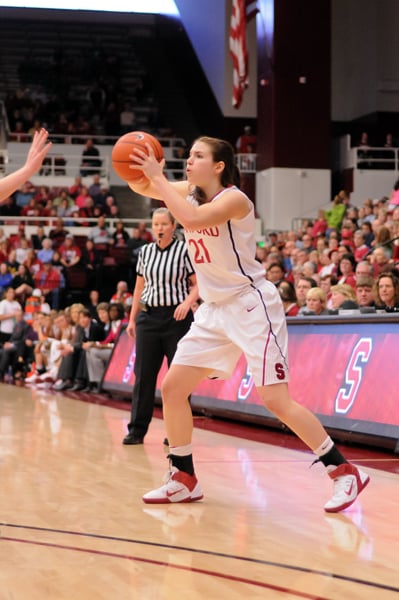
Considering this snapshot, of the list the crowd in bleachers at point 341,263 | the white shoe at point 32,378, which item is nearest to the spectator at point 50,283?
the white shoe at point 32,378

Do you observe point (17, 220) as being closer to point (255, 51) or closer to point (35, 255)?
point (35, 255)

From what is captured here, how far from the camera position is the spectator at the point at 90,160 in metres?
29.0

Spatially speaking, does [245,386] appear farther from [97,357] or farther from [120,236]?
[120,236]

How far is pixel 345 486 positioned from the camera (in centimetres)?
534

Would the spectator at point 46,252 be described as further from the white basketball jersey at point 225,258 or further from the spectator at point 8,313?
the white basketball jersey at point 225,258

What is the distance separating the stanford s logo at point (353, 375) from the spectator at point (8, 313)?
12.7 meters

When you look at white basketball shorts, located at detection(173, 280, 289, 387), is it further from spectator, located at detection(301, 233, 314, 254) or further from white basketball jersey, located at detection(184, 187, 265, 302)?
spectator, located at detection(301, 233, 314, 254)

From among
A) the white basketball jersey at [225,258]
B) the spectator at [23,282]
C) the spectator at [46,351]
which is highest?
the white basketball jersey at [225,258]

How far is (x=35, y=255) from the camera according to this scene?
76.9 ft

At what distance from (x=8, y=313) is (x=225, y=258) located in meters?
15.8

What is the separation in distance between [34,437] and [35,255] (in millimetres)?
14909

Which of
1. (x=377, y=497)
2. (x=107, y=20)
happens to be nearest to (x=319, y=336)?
(x=377, y=497)

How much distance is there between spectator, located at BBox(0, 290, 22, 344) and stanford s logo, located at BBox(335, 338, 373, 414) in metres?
12.7

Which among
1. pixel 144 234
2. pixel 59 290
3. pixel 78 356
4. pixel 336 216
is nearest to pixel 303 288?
pixel 78 356
